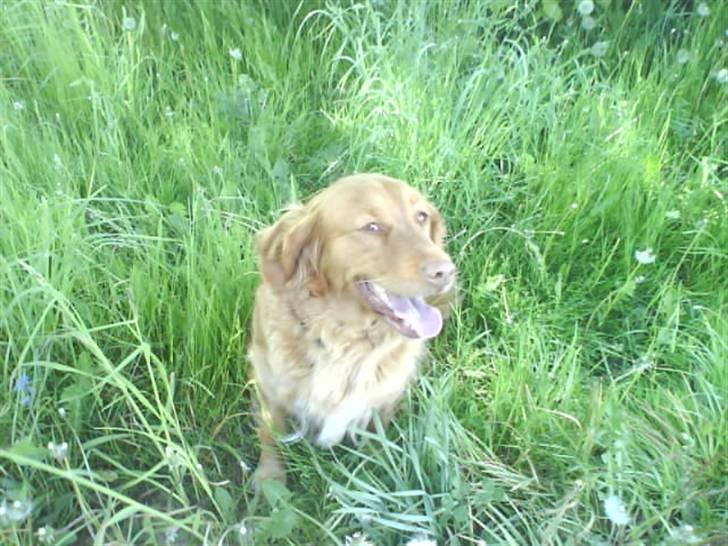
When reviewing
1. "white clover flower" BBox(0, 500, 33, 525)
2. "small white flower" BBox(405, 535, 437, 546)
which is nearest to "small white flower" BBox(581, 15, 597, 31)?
"small white flower" BBox(405, 535, 437, 546)

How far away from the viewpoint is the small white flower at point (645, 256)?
250 centimetres

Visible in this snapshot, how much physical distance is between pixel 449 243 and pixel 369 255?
843 mm

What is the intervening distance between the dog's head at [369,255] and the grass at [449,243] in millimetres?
334

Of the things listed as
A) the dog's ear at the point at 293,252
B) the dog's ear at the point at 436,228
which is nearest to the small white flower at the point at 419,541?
the dog's ear at the point at 293,252

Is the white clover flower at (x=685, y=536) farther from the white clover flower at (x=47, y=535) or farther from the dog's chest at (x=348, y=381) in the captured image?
the white clover flower at (x=47, y=535)

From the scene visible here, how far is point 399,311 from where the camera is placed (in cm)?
213

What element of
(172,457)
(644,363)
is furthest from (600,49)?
(172,457)

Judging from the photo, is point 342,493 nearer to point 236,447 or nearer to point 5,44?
point 236,447

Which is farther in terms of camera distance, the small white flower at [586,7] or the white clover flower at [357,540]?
the small white flower at [586,7]

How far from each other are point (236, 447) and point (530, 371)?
95 centimetres

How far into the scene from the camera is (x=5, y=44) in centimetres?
345

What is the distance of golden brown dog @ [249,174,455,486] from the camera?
2080 millimetres

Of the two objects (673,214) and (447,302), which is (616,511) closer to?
(447,302)

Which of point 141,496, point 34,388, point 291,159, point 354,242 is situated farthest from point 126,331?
point 291,159
